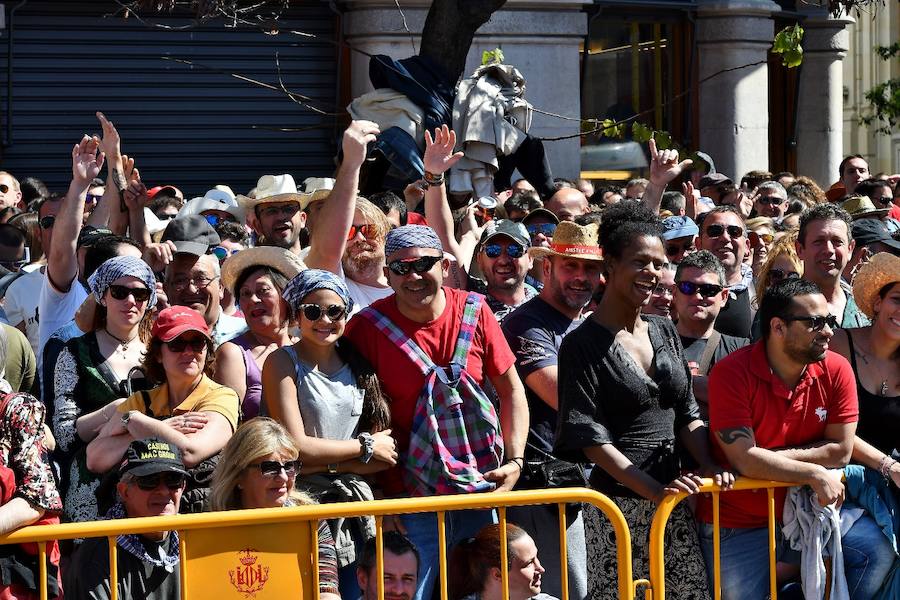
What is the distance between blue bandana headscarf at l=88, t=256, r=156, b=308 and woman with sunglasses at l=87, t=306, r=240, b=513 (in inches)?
14.2

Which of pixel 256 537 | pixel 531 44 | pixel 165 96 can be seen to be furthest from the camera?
pixel 531 44

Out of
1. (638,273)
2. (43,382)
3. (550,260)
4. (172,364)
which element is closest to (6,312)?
(43,382)

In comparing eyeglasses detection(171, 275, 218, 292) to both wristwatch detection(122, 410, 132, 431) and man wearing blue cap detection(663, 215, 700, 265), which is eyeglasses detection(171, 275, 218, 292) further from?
man wearing blue cap detection(663, 215, 700, 265)

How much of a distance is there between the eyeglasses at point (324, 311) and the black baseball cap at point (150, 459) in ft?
2.40

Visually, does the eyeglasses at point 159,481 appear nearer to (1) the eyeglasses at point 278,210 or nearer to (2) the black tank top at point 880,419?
(2) the black tank top at point 880,419

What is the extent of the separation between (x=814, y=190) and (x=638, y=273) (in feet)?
24.6

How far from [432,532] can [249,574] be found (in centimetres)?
85

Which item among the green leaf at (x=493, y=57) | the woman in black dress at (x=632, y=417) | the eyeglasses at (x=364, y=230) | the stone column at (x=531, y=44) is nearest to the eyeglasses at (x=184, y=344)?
the woman in black dress at (x=632, y=417)

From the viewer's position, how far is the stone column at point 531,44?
15.2 m

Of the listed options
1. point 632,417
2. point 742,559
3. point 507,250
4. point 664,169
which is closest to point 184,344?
point 632,417

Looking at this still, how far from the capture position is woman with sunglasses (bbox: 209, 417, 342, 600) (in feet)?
16.9

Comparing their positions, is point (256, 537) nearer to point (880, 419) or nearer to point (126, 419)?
point (126, 419)

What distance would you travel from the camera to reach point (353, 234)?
713cm

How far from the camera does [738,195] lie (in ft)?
40.4
